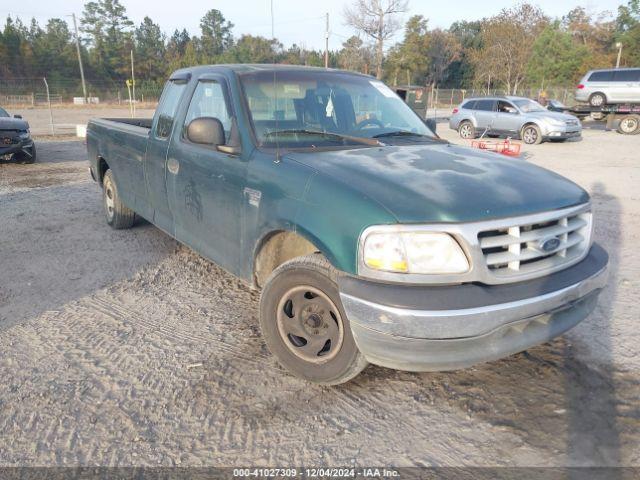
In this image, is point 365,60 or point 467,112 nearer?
point 467,112

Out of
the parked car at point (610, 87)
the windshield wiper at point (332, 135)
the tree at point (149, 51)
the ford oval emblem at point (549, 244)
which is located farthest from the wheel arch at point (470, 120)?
the tree at point (149, 51)

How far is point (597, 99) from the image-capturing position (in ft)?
74.5

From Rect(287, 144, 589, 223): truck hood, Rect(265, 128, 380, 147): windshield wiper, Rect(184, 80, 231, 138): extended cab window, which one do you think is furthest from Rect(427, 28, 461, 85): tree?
Rect(287, 144, 589, 223): truck hood

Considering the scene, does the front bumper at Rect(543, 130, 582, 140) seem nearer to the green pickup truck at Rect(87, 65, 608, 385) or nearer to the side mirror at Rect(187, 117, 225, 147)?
the green pickup truck at Rect(87, 65, 608, 385)

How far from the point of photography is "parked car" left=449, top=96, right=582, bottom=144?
17.9 m

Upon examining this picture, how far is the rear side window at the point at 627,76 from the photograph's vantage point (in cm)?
2144

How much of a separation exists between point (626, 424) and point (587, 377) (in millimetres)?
476

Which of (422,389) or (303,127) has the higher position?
(303,127)

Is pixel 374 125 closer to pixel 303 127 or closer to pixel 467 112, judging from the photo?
pixel 303 127

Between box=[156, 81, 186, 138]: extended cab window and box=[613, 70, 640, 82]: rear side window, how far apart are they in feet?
75.3

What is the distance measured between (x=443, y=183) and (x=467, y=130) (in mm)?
19192

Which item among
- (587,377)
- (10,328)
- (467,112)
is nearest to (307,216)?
(587,377)

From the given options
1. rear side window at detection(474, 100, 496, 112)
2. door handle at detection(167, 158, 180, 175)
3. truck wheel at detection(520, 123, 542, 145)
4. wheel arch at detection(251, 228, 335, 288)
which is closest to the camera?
wheel arch at detection(251, 228, 335, 288)

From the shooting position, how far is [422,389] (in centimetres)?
303
